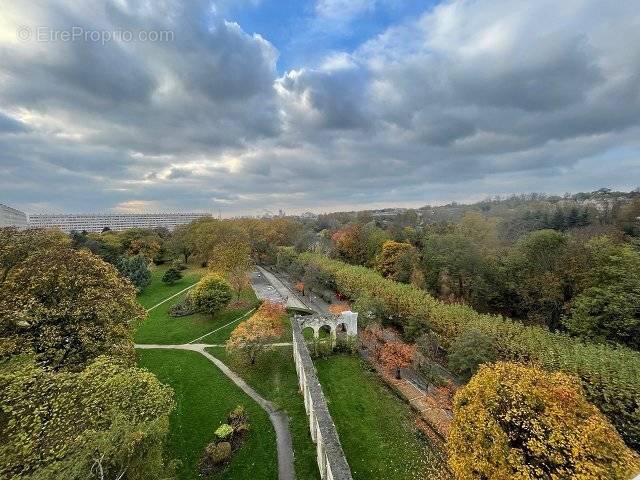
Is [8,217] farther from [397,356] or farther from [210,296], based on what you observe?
[397,356]

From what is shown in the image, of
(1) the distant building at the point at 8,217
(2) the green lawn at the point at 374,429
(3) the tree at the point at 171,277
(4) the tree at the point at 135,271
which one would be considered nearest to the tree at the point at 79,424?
(2) the green lawn at the point at 374,429

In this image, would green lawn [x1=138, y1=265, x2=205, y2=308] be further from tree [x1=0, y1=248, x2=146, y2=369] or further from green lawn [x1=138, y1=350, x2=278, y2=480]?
tree [x1=0, y1=248, x2=146, y2=369]

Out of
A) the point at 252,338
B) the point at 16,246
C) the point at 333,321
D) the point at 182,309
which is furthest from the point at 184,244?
the point at 16,246

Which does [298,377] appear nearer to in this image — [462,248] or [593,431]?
[593,431]

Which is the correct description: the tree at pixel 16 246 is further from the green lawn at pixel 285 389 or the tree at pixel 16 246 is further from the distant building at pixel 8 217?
the distant building at pixel 8 217

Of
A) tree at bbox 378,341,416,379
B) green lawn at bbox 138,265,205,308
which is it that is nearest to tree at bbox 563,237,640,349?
tree at bbox 378,341,416,379

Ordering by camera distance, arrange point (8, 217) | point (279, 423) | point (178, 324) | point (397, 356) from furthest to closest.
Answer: point (8, 217) → point (178, 324) → point (397, 356) → point (279, 423)
